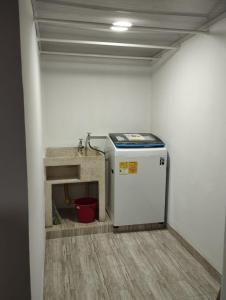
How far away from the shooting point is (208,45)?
237 centimetres

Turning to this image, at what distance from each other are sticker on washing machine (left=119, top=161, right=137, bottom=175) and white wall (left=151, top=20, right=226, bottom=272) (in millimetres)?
492

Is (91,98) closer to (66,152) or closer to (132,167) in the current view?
(66,152)

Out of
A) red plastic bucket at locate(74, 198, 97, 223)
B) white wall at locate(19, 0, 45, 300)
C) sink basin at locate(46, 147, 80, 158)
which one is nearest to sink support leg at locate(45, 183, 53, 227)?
red plastic bucket at locate(74, 198, 97, 223)

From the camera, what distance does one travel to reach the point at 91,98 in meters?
3.72

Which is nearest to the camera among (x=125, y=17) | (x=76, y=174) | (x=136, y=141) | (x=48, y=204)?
(x=125, y=17)

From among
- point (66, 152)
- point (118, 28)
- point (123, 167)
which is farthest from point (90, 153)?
point (118, 28)

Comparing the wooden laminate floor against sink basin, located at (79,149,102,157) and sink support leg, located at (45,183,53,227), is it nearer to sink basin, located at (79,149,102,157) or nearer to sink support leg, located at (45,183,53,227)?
sink support leg, located at (45,183,53,227)

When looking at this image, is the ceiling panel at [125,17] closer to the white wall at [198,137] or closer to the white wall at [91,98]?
the white wall at [198,137]

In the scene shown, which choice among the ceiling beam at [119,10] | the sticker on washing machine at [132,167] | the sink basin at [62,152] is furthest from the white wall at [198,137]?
the sink basin at [62,152]

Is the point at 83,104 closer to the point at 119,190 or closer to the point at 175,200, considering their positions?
the point at 119,190

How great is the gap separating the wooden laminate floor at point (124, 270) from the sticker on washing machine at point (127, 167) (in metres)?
0.82

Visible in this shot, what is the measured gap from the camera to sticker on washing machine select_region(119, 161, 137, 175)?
314 centimetres

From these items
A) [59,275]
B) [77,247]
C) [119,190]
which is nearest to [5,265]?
[59,275]

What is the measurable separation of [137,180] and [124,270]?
1098mm
